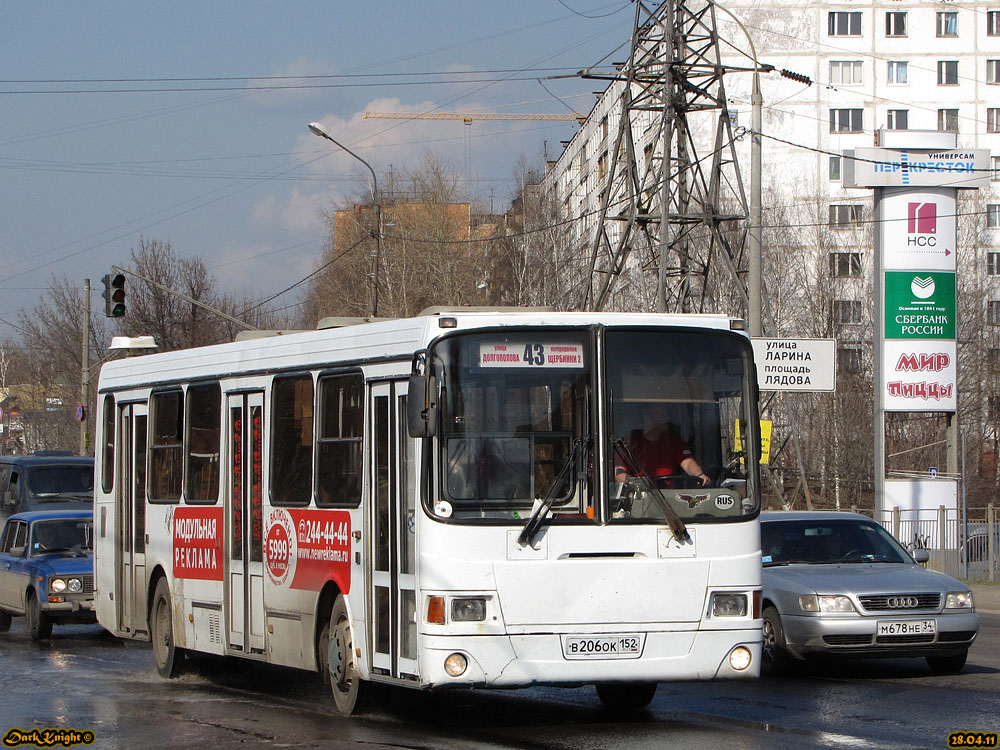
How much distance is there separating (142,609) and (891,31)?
2376 inches

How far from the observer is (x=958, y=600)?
1244 centimetres

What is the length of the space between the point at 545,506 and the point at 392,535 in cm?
120

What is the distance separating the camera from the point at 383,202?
60844 mm

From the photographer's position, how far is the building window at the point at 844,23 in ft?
219

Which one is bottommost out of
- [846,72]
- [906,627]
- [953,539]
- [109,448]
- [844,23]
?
[953,539]

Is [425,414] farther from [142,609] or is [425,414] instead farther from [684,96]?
[684,96]

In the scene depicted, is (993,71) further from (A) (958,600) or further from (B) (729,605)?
(B) (729,605)

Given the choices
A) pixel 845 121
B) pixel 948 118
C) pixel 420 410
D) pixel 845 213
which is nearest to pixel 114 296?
pixel 420 410

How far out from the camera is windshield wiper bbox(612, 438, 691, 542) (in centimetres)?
911

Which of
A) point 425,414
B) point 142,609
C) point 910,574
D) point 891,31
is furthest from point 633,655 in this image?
point 891,31

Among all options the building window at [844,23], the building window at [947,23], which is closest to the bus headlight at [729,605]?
the building window at [844,23]

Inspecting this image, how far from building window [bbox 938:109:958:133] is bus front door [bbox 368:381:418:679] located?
62766 mm

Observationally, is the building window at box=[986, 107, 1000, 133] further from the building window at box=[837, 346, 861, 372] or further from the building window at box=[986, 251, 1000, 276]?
the building window at box=[837, 346, 861, 372]

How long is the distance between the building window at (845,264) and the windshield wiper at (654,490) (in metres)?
54.8
